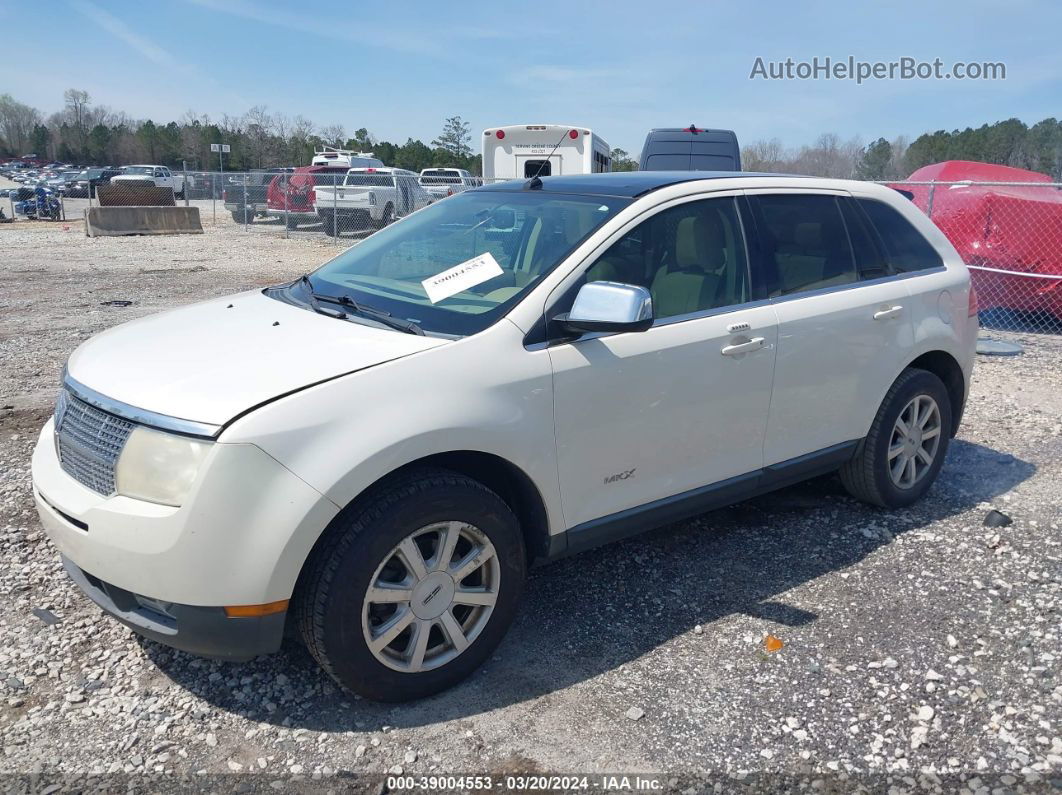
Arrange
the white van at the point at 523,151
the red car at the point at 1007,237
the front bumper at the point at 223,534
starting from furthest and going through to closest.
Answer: the white van at the point at 523,151
the red car at the point at 1007,237
the front bumper at the point at 223,534

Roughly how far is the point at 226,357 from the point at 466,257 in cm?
112

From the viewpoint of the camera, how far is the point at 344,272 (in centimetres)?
394

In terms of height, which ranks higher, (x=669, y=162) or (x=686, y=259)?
(x=669, y=162)

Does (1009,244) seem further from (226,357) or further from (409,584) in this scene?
(226,357)

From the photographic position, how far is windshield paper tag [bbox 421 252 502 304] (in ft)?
11.1

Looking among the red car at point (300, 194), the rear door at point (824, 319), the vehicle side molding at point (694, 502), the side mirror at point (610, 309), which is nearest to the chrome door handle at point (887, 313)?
the rear door at point (824, 319)

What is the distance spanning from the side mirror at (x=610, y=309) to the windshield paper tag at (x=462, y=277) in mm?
449

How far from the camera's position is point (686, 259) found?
12.1ft

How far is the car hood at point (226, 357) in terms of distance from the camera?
8.82ft

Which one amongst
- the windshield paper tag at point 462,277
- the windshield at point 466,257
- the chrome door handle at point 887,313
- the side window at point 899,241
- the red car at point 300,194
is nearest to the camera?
the windshield at point 466,257

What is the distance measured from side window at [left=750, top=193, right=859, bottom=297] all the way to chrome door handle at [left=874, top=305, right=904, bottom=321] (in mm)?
210

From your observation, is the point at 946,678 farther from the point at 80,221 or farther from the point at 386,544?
the point at 80,221

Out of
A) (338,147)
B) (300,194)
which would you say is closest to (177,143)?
(338,147)

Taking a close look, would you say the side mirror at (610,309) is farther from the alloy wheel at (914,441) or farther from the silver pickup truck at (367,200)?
the silver pickup truck at (367,200)
